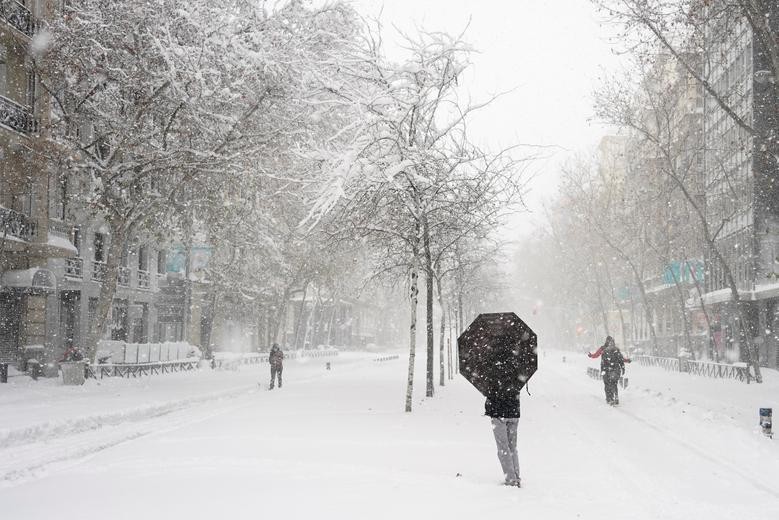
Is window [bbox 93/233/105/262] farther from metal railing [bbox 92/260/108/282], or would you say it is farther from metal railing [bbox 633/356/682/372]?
metal railing [bbox 633/356/682/372]

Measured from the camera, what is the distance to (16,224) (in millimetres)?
24266

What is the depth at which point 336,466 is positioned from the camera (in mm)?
10055

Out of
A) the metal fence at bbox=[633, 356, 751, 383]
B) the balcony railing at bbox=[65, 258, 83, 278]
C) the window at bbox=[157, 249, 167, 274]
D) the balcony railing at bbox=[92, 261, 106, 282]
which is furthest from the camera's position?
the window at bbox=[157, 249, 167, 274]

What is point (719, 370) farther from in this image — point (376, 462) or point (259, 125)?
point (376, 462)

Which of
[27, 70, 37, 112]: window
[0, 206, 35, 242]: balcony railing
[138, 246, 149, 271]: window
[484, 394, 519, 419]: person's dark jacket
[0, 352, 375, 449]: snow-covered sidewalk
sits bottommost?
[0, 352, 375, 449]: snow-covered sidewalk

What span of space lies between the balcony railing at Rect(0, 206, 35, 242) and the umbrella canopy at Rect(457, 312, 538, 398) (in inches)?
742

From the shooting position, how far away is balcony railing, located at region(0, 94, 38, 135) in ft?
78.9

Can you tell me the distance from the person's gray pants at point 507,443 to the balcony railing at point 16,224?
19.0m

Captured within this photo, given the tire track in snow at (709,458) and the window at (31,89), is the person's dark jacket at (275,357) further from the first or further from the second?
the window at (31,89)

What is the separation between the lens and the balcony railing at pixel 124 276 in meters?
38.7

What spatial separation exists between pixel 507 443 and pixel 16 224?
2098cm

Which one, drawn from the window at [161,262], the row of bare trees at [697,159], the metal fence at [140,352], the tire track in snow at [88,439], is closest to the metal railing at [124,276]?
the window at [161,262]

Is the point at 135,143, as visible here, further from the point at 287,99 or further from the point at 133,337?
the point at 133,337

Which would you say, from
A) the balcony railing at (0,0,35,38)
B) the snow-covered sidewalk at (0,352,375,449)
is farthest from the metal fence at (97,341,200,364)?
the balcony railing at (0,0,35,38)
